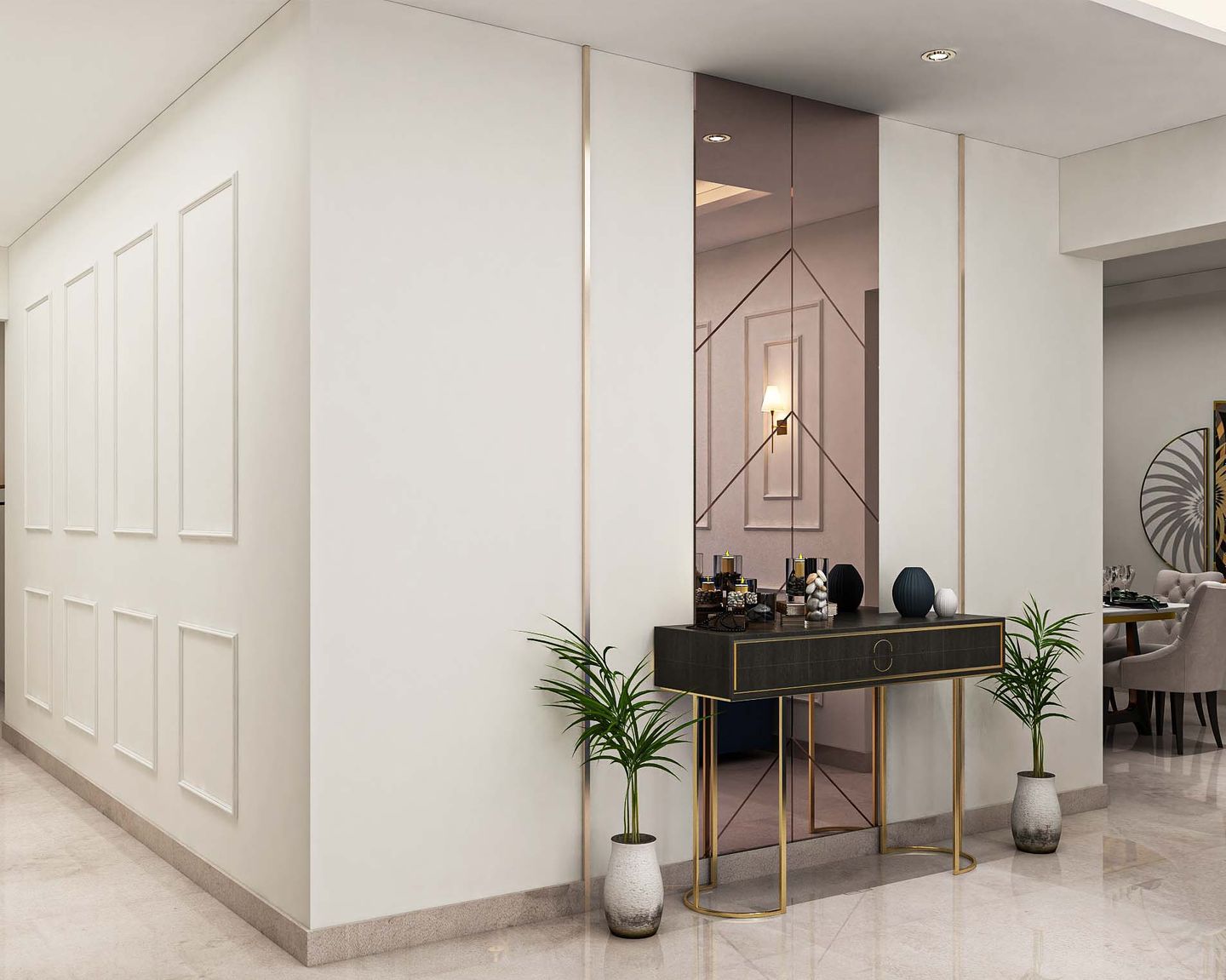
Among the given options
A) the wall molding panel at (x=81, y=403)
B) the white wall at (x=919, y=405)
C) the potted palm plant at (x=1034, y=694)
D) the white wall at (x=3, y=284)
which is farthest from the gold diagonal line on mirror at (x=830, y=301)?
the white wall at (x=3, y=284)

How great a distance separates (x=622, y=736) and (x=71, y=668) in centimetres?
315

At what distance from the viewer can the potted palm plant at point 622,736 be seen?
3.47m

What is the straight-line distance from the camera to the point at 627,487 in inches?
152

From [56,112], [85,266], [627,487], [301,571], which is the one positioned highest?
[56,112]

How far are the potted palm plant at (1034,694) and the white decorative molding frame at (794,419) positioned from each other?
93 cm

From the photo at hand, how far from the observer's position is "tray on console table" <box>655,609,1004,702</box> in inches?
139

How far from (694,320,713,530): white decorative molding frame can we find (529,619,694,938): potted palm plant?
0.54 metres

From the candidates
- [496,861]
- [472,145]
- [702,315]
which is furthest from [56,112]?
[496,861]

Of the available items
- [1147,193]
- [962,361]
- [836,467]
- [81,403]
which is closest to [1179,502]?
[1147,193]

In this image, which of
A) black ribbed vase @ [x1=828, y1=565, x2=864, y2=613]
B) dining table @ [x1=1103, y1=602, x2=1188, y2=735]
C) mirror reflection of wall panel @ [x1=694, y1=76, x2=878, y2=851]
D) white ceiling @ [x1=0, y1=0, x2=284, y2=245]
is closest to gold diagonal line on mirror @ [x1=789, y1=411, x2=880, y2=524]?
mirror reflection of wall panel @ [x1=694, y1=76, x2=878, y2=851]

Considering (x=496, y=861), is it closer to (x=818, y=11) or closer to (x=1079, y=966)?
(x=1079, y=966)

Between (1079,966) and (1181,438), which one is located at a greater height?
(1181,438)

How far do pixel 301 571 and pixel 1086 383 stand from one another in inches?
142

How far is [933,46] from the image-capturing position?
379 cm
